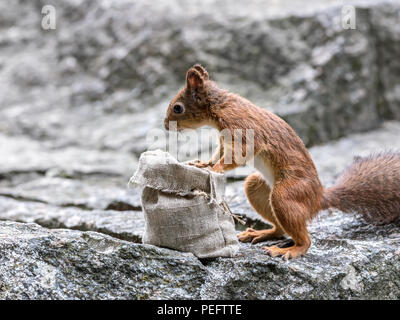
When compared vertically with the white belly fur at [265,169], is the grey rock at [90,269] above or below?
below

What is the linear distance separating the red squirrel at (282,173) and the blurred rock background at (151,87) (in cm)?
20

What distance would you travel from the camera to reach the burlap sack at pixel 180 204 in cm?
233

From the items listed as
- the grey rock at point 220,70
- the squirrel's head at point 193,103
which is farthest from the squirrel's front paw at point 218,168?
the grey rock at point 220,70

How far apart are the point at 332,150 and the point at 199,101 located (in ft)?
10.6

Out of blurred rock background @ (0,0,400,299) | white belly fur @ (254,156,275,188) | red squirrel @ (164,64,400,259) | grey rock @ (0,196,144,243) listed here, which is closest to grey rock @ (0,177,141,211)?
blurred rock background @ (0,0,400,299)

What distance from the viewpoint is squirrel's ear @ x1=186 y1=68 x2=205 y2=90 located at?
2699 millimetres

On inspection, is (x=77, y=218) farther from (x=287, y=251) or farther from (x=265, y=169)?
(x=287, y=251)

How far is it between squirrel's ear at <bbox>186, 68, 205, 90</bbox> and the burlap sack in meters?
0.56

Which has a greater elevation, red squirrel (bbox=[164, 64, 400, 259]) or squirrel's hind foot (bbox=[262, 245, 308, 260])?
red squirrel (bbox=[164, 64, 400, 259])

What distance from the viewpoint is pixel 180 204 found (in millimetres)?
2322

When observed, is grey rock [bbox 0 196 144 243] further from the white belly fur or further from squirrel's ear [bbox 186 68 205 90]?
squirrel's ear [bbox 186 68 205 90]

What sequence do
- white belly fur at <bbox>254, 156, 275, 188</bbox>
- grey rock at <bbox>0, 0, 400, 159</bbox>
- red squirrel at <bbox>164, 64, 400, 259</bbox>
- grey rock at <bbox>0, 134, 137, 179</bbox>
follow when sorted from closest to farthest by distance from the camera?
red squirrel at <bbox>164, 64, 400, 259</bbox> → white belly fur at <bbox>254, 156, 275, 188</bbox> → grey rock at <bbox>0, 134, 137, 179</bbox> → grey rock at <bbox>0, 0, 400, 159</bbox>

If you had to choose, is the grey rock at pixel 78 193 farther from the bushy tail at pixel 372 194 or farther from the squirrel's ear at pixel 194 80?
the bushy tail at pixel 372 194

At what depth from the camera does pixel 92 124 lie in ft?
20.9
